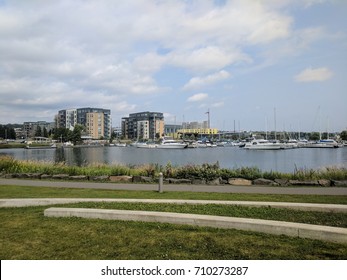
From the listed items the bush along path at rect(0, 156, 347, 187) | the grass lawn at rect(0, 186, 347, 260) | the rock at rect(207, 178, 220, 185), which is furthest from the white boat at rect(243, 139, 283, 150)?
the grass lawn at rect(0, 186, 347, 260)

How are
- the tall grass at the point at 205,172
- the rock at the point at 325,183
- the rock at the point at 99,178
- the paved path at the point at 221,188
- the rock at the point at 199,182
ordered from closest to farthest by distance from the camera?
the paved path at the point at 221,188 → the rock at the point at 325,183 → the rock at the point at 199,182 → the tall grass at the point at 205,172 → the rock at the point at 99,178

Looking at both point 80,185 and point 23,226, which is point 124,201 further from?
point 80,185

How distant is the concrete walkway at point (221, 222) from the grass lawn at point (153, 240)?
0.18 metres

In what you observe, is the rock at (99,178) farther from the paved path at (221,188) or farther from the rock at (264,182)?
the rock at (264,182)

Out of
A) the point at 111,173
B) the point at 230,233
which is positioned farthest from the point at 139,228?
the point at 111,173

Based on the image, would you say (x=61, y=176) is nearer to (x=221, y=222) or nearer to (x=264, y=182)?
(x=264, y=182)

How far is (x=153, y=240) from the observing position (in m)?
6.23

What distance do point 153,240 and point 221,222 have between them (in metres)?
1.69

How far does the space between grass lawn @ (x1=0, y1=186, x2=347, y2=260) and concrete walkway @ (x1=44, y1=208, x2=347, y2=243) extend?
0.60 feet

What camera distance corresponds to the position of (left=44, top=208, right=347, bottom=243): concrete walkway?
6.14 m

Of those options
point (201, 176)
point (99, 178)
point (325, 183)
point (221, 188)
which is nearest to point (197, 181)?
point (201, 176)

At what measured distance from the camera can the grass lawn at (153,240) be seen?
5.49 m

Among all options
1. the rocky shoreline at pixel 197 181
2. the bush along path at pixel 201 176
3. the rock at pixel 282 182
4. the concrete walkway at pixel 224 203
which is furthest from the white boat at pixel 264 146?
the concrete walkway at pixel 224 203

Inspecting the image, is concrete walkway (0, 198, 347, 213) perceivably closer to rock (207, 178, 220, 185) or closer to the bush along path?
rock (207, 178, 220, 185)
